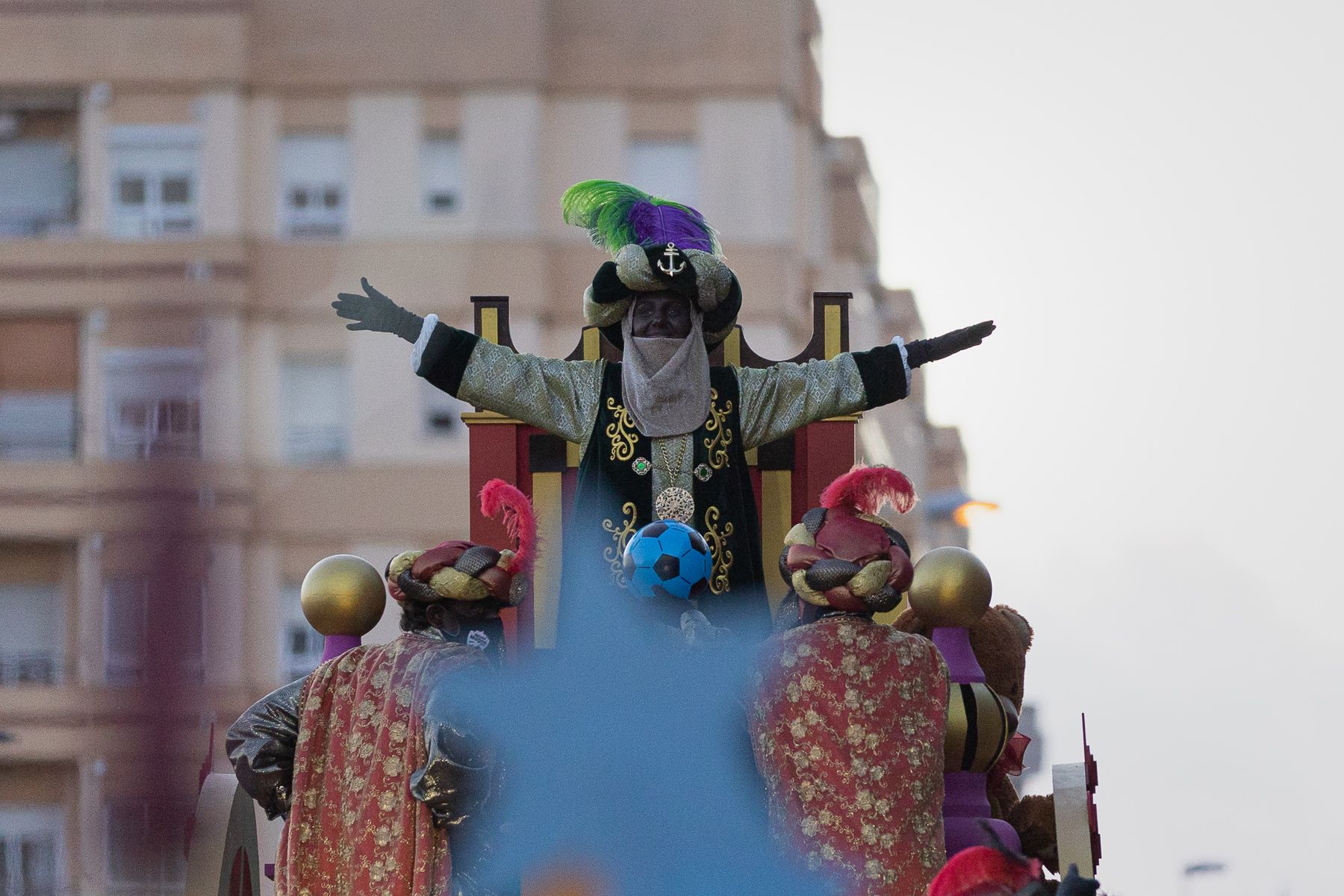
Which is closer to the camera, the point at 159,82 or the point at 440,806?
the point at 440,806

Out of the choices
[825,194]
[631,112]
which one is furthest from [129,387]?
[825,194]

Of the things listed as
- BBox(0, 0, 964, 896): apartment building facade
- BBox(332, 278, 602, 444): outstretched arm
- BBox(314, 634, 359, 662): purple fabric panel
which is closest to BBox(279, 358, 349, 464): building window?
BBox(0, 0, 964, 896): apartment building facade

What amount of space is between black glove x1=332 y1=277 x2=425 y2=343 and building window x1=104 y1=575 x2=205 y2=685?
693 cm

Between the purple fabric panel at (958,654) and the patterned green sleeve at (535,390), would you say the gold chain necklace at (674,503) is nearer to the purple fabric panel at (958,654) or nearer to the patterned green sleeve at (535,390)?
the patterned green sleeve at (535,390)

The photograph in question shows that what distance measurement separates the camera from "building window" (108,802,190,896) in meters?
13.5

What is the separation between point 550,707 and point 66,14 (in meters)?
13.9

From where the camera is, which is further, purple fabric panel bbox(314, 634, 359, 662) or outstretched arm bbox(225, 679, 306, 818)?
purple fabric panel bbox(314, 634, 359, 662)

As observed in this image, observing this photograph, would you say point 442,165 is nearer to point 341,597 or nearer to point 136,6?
point 136,6

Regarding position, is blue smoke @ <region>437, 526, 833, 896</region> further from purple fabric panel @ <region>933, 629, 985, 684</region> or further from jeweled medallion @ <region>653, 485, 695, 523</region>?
jeweled medallion @ <region>653, 485, 695, 523</region>

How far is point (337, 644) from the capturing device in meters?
8.00

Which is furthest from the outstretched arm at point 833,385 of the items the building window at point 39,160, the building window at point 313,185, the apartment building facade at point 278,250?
the building window at point 39,160

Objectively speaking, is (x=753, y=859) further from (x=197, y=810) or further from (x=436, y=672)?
(x=197, y=810)

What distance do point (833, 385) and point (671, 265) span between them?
610 mm

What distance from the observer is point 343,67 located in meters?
19.8
